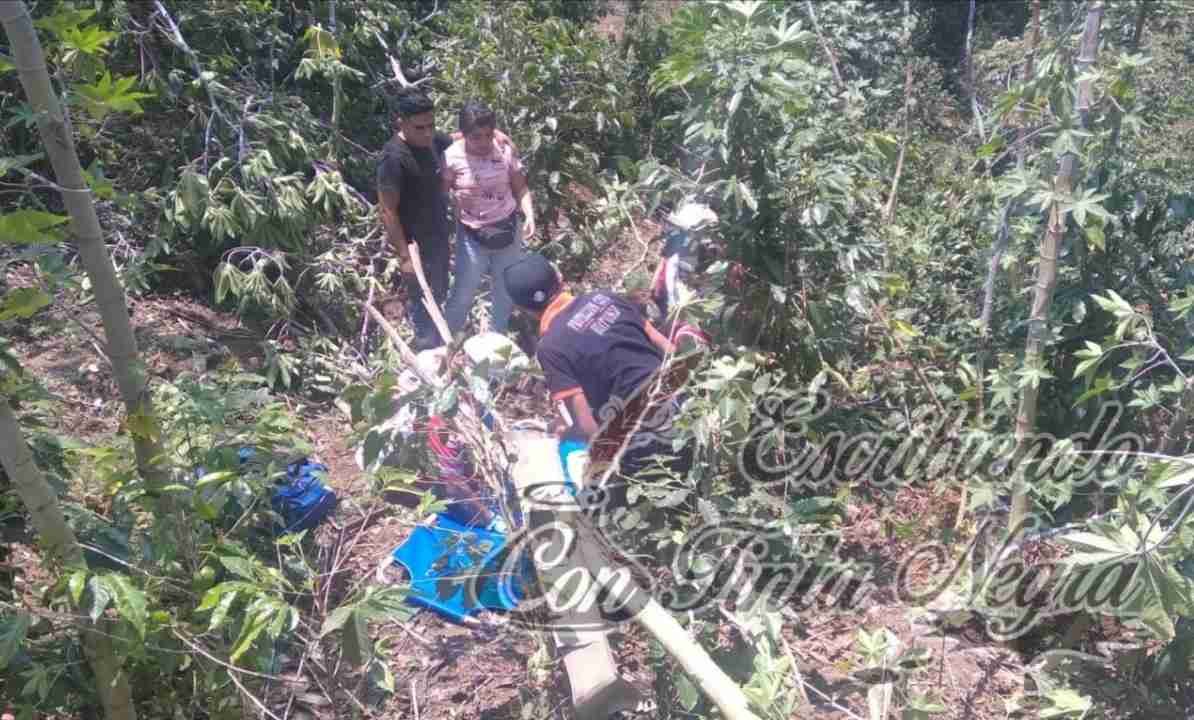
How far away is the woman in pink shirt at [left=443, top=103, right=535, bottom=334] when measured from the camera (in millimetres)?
4102

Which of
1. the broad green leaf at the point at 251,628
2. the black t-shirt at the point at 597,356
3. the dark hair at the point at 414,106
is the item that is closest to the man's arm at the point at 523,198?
the dark hair at the point at 414,106

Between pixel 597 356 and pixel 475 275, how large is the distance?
4.76 ft

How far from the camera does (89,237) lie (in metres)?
1.80

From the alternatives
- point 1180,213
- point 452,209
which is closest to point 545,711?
point 452,209

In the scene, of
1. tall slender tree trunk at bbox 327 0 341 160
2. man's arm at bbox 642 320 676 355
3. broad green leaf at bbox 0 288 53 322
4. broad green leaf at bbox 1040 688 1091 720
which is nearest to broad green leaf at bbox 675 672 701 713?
broad green leaf at bbox 1040 688 1091 720

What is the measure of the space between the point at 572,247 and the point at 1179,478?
3.42 metres

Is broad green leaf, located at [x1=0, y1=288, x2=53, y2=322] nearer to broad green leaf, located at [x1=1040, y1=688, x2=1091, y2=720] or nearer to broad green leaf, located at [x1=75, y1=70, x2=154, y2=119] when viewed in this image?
broad green leaf, located at [x1=75, y1=70, x2=154, y2=119]

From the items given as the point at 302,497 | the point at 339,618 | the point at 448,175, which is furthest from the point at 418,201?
the point at 339,618

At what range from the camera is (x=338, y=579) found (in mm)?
3201

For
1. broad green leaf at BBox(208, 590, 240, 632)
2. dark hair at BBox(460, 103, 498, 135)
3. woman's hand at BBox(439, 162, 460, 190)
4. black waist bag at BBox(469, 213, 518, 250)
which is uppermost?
dark hair at BBox(460, 103, 498, 135)

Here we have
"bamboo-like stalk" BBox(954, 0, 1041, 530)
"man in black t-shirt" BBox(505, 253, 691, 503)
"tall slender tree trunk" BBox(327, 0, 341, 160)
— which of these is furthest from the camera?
"tall slender tree trunk" BBox(327, 0, 341, 160)

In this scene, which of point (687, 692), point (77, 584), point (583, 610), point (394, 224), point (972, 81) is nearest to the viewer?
point (77, 584)

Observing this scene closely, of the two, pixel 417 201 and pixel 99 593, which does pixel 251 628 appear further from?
pixel 417 201

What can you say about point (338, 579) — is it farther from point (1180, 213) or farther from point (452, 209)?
point (1180, 213)
